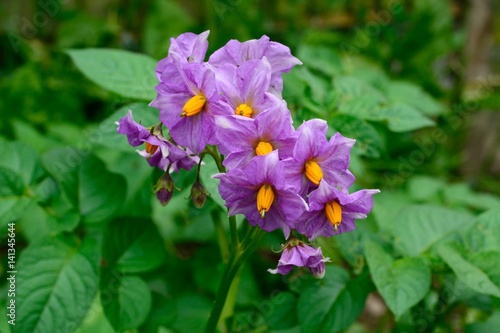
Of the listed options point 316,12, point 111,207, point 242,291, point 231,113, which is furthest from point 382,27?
point 231,113

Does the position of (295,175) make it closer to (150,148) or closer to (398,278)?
(150,148)

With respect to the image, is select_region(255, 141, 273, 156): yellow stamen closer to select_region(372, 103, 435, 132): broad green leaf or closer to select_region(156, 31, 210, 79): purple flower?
select_region(156, 31, 210, 79): purple flower

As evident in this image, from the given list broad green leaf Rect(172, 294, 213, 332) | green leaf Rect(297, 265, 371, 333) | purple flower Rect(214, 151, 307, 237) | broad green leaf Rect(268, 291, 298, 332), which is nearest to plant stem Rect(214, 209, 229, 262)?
broad green leaf Rect(172, 294, 213, 332)

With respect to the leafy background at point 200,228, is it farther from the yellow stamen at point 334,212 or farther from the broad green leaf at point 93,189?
the yellow stamen at point 334,212

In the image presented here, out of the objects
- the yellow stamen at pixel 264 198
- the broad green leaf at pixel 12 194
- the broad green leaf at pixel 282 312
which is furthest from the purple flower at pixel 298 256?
the broad green leaf at pixel 12 194

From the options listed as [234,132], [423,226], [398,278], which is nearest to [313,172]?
[234,132]
